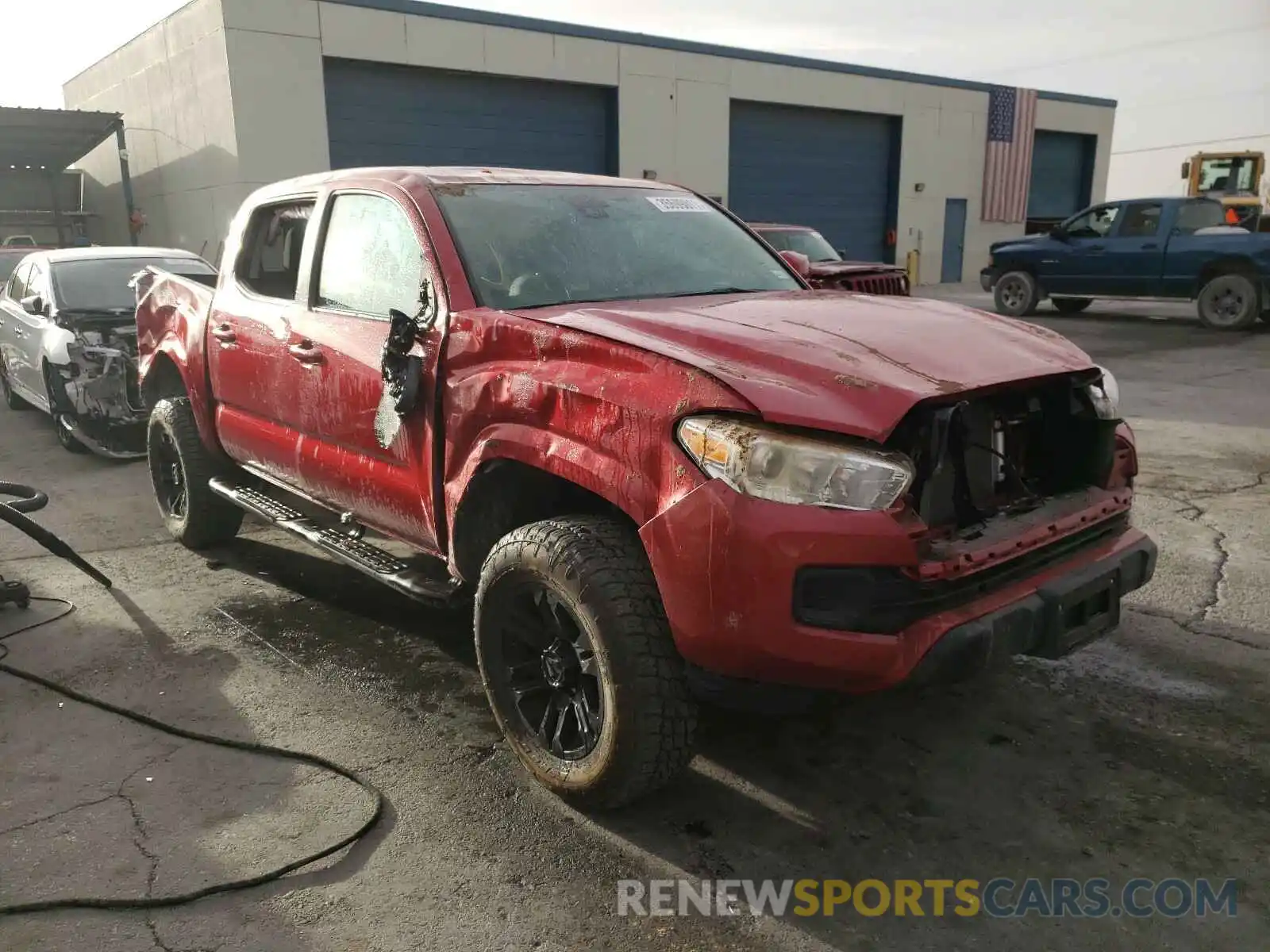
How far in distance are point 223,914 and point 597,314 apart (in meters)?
1.90

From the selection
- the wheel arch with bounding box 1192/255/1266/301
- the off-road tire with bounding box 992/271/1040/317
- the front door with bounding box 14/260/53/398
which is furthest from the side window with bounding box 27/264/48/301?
the wheel arch with bounding box 1192/255/1266/301

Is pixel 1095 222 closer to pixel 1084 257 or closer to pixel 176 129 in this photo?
pixel 1084 257

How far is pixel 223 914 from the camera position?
2.43 m

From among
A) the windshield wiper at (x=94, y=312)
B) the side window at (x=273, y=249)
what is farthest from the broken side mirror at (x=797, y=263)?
the windshield wiper at (x=94, y=312)

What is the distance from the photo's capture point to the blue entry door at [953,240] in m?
28.0

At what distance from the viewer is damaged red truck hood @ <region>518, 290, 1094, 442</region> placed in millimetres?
2387

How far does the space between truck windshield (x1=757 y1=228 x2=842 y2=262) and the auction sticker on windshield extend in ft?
23.7

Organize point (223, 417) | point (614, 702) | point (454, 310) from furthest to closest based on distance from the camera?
point (223, 417) < point (454, 310) < point (614, 702)

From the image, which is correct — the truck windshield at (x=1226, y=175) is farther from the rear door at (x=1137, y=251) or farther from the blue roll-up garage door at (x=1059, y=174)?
the rear door at (x=1137, y=251)

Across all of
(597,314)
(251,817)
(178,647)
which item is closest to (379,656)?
(178,647)

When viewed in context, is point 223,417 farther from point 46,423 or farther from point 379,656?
point 46,423

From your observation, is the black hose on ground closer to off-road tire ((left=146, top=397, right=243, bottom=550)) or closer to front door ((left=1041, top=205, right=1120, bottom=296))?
off-road tire ((left=146, top=397, right=243, bottom=550))

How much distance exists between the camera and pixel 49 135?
19.9 m

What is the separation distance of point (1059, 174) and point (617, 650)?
3308 cm
